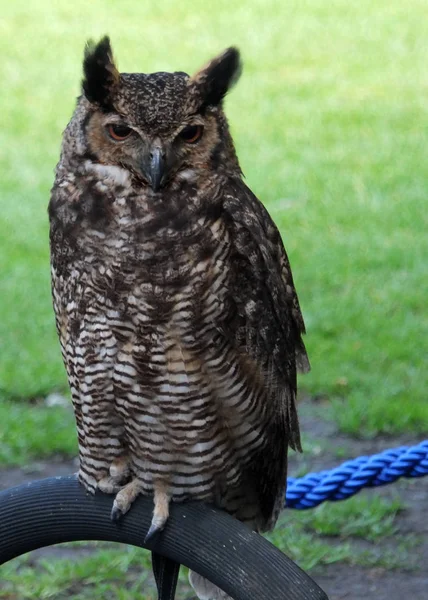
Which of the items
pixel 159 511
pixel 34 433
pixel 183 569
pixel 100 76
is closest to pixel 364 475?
pixel 159 511

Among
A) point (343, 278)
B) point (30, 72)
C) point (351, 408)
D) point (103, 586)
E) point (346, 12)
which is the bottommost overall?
point (103, 586)

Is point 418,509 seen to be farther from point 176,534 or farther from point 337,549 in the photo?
point 176,534

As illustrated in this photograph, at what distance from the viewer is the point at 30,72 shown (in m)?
10.4

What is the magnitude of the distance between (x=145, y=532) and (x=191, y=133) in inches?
34.0

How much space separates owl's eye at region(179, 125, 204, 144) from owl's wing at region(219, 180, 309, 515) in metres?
0.15

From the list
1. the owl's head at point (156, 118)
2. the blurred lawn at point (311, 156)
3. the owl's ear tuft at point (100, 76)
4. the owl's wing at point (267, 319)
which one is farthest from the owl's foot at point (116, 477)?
the blurred lawn at point (311, 156)

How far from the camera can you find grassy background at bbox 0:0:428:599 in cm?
466

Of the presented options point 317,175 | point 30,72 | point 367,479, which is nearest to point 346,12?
point 30,72

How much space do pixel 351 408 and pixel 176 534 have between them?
237 cm

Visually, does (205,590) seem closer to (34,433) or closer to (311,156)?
(34,433)

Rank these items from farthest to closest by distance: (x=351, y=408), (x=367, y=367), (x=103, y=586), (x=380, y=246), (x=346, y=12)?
(x=346, y=12) → (x=380, y=246) → (x=367, y=367) → (x=351, y=408) → (x=103, y=586)

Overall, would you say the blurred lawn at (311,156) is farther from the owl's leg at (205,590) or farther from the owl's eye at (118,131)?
the owl's eye at (118,131)

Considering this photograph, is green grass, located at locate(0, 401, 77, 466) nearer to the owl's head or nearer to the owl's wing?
the owl's wing

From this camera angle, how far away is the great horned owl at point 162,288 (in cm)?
232
